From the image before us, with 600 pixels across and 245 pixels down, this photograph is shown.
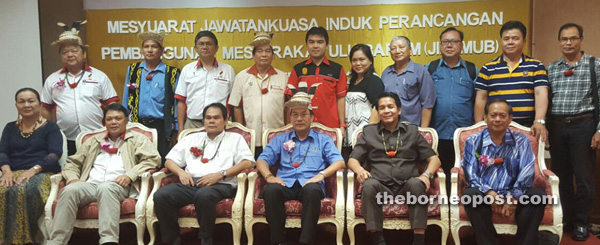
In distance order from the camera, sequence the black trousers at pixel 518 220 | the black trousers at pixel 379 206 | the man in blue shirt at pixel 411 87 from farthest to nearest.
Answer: the man in blue shirt at pixel 411 87
the black trousers at pixel 379 206
the black trousers at pixel 518 220

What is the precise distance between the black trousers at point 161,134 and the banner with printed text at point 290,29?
0.83 metres

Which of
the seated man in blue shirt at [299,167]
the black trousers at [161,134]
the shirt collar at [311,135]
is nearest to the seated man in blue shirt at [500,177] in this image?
the seated man in blue shirt at [299,167]

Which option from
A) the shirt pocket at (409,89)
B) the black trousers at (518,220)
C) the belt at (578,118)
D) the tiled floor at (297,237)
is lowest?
the tiled floor at (297,237)

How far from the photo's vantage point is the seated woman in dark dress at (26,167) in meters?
3.88

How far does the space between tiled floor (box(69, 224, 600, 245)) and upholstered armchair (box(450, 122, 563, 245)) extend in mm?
424

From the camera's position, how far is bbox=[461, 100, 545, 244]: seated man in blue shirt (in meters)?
3.41

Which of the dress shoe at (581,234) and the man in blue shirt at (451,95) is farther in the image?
the man in blue shirt at (451,95)

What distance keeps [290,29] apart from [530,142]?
256 centimetres

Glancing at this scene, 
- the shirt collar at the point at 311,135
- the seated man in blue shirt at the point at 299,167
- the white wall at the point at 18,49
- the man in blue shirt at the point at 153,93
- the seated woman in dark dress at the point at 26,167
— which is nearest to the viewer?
the seated man in blue shirt at the point at 299,167

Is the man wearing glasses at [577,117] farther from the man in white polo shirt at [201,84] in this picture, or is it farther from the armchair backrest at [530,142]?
the man in white polo shirt at [201,84]

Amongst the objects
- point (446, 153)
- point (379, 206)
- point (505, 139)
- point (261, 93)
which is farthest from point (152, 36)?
point (505, 139)

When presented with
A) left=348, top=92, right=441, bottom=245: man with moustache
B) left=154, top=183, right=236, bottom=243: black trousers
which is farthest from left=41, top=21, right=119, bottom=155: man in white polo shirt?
left=348, top=92, right=441, bottom=245: man with moustache

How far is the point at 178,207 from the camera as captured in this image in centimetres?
377

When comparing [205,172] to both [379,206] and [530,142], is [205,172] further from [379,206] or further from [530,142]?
[530,142]
